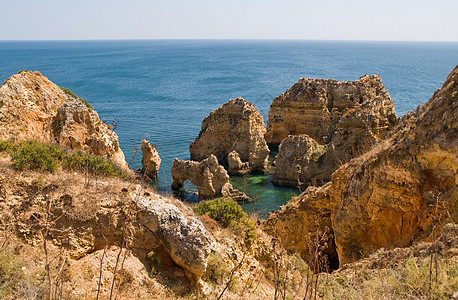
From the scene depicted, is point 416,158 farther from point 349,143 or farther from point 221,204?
point 349,143

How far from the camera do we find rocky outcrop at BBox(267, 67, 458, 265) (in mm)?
12516

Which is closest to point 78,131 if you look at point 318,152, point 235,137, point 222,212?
point 222,212

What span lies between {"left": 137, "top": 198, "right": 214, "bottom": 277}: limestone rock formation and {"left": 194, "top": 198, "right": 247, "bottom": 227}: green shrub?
3.26m

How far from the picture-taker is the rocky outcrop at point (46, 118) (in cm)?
2033

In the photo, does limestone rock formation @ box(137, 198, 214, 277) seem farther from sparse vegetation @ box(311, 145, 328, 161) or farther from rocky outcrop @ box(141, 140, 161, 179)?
sparse vegetation @ box(311, 145, 328, 161)

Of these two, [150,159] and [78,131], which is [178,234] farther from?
[150,159]

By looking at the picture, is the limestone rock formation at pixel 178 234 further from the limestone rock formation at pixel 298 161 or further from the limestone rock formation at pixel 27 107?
the limestone rock formation at pixel 298 161

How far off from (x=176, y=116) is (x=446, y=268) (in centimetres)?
5866

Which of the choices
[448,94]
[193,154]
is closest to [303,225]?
[448,94]

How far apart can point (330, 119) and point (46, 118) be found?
106ft

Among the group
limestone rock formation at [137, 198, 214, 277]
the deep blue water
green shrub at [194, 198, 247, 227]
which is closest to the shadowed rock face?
the deep blue water

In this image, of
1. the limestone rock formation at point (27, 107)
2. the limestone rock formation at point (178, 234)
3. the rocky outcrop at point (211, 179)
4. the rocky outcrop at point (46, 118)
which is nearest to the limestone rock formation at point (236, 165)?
the rocky outcrop at point (211, 179)

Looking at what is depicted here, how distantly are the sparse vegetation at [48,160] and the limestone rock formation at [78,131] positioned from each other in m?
6.86

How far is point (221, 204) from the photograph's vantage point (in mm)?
15320
